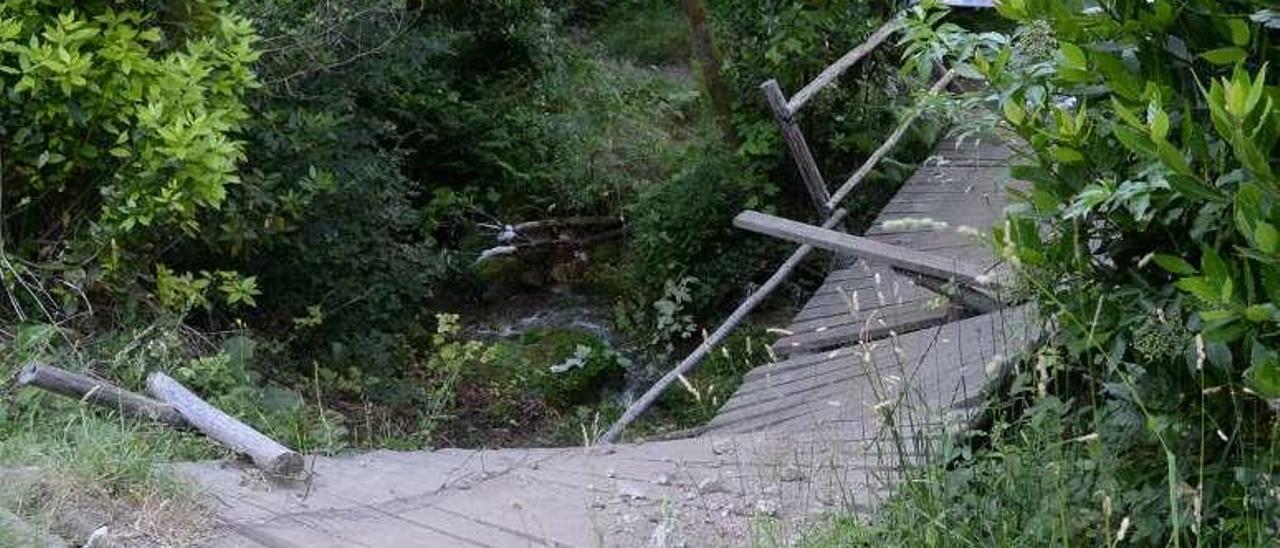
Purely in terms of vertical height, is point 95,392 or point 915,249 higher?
point 95,392

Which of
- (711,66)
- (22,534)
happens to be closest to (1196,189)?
(22,534)

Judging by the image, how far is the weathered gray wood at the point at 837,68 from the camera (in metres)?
7.88

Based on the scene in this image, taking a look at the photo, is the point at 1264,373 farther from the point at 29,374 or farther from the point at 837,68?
the point at 837,68

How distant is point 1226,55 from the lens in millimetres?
2809

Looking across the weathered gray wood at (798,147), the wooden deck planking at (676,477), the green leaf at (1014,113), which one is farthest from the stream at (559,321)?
the green leaf at (1014,113)

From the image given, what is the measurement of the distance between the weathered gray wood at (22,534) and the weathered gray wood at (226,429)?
904mm

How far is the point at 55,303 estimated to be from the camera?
19.0ft

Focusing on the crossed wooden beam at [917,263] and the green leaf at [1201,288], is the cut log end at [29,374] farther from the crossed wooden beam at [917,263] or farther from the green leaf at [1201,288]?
the green leaf at [1201,288]

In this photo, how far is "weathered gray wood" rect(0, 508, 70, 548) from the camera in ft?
11.3

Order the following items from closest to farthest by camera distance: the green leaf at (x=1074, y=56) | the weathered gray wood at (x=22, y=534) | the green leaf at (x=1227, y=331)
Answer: the green leaf at (x=1227, y=331), the green leaf at (x=1074, y=56), the weathered gray wood at (x=22, y=534)

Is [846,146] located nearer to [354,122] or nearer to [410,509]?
[354,122]

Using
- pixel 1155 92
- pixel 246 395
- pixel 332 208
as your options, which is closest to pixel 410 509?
pixel 246 395

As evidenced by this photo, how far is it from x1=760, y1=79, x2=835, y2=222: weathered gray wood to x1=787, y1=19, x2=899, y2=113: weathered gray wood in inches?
2.6

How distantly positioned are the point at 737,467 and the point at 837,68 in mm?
4316
